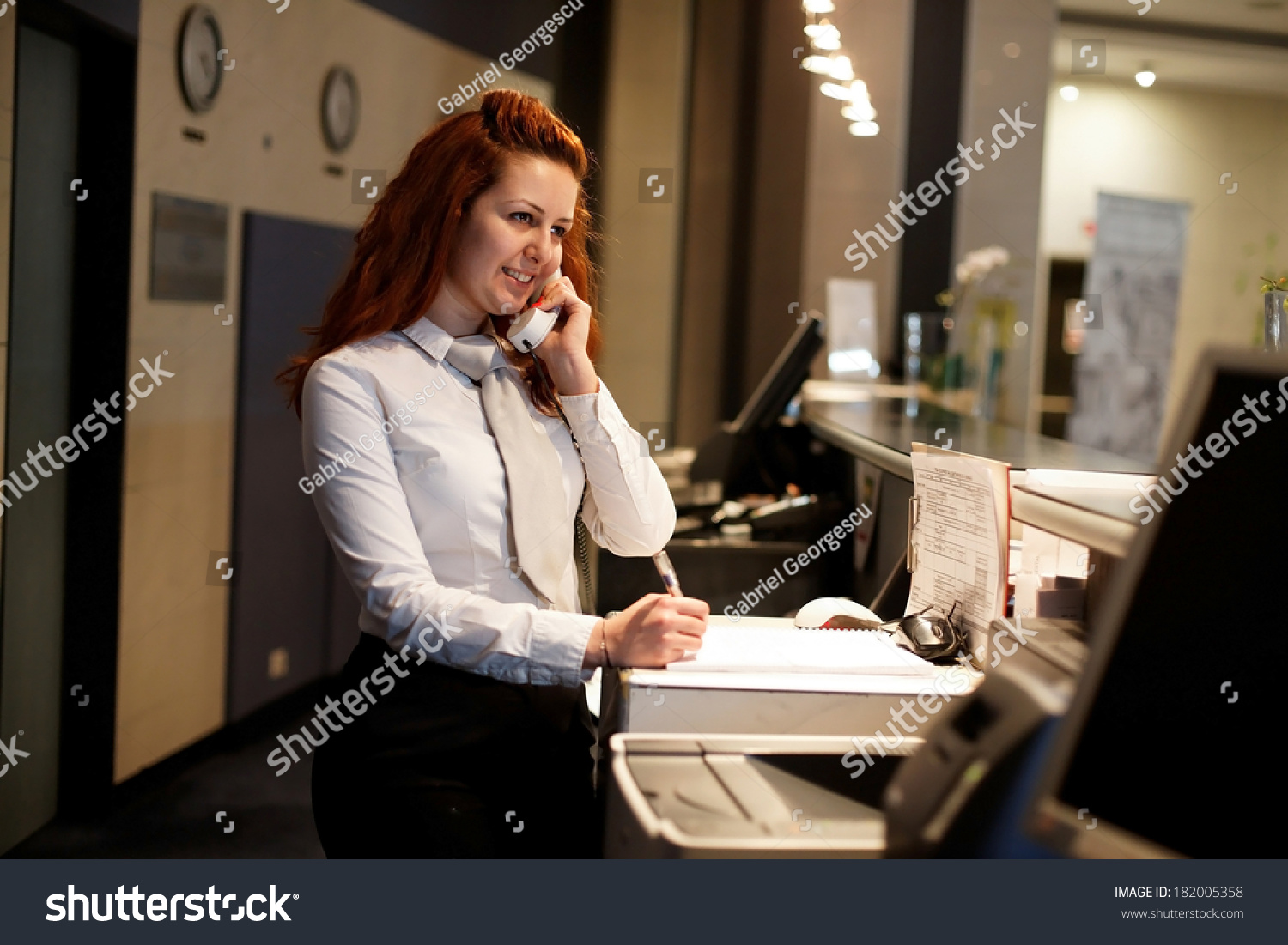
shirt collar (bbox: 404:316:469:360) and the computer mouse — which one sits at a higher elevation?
shirt collar (bbox: 404:316:469:360)

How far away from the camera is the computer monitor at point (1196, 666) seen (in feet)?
2.29

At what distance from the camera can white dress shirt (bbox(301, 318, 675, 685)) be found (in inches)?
57.6

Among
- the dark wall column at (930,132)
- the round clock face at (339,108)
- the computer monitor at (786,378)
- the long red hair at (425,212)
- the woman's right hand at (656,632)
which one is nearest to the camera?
the woman's right hand at (656,632)

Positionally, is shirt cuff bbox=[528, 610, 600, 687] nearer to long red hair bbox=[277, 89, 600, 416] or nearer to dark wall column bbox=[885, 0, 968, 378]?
long red hair bbox=[277, 89, 600, 416]

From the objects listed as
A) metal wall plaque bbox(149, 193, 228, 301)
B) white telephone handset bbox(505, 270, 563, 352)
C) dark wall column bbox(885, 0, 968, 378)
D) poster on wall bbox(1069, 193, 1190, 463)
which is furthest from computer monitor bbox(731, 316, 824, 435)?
poster on wall bbox(1069, 193, 1190, 463)

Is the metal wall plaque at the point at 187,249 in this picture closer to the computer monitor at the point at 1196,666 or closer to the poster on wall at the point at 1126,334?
the computer monitor at the point at 1196,666

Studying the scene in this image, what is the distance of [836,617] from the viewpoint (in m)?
1.73

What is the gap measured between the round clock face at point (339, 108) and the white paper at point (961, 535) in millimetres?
3435

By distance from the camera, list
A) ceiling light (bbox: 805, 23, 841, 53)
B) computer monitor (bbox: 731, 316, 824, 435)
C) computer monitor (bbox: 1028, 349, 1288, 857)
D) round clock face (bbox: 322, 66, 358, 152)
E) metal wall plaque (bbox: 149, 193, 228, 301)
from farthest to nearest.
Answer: round clock face (bbox: 322, 66, 358, 152)
ceiling light (bbox: 805, 23, 841, 53)
metal wall plaque (bbox: 149, 193, 228, 301)
computer monitor (bbox: 731, 316, 824, 435)
computer monitor (bbox: 1028, 349, 1288, 857)

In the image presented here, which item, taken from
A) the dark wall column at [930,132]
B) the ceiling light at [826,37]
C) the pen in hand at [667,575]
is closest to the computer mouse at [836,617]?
the pen in hand at [667,575]

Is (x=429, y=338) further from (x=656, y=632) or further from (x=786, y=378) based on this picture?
(x=786, y=378)

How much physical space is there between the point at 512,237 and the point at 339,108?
321 cm

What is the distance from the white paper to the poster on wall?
720 centimetres
